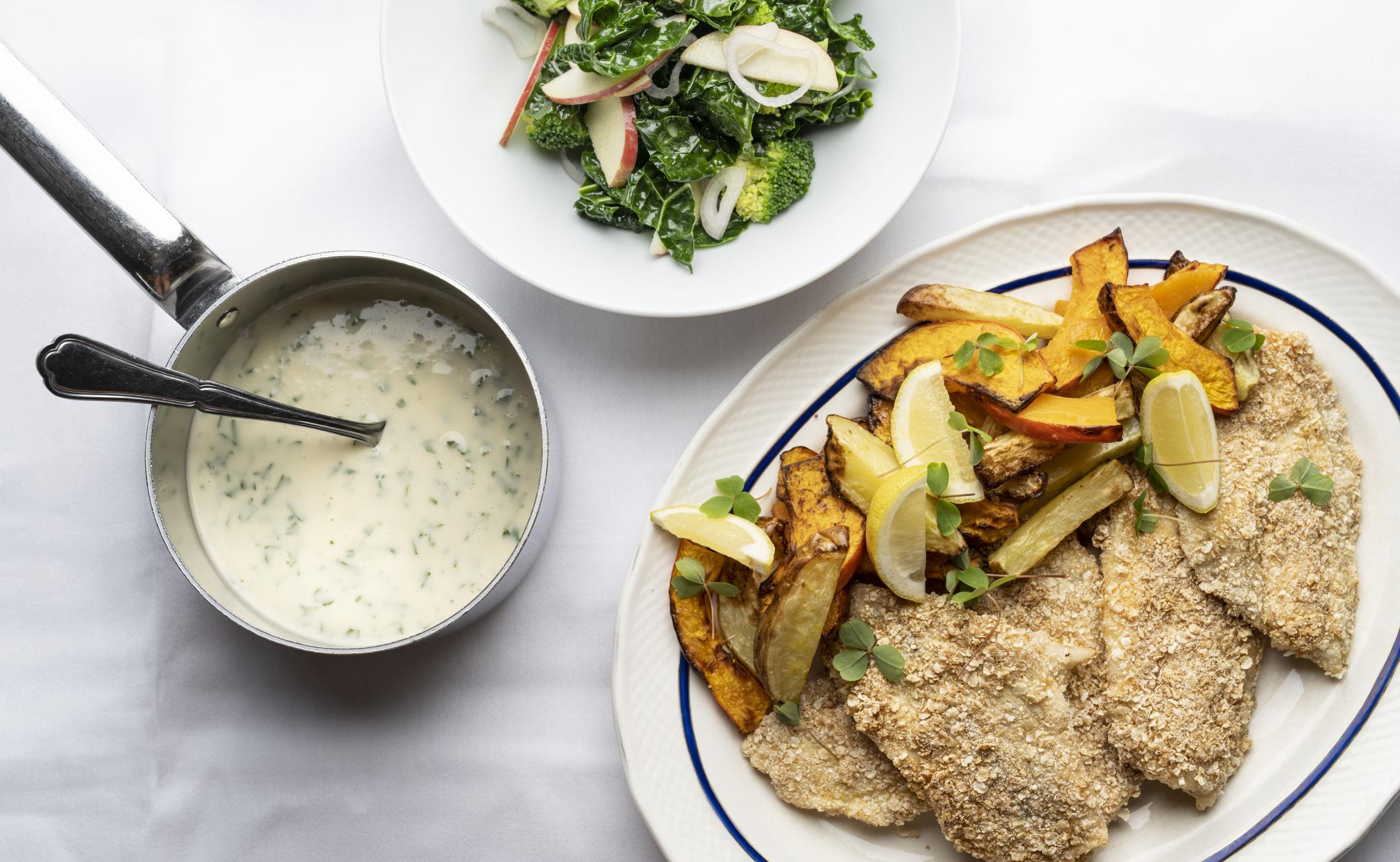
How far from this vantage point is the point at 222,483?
211 cm

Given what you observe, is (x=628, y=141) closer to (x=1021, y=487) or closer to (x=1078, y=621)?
(x=1021, y=487)

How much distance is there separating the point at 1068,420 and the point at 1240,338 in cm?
50

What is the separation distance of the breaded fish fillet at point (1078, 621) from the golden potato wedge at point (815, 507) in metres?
0.36

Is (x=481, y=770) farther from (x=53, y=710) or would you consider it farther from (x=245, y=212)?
(x=245, y=212)

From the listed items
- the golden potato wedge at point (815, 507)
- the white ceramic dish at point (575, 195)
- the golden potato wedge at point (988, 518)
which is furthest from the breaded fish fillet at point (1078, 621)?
the white ceramic dish at point (575, 195)

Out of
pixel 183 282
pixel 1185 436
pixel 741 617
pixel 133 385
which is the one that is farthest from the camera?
pixel 741 617

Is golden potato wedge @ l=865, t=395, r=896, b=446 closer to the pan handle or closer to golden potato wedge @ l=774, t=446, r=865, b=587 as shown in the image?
golden potato wedge @ l=774, t=446, r=865, b=587

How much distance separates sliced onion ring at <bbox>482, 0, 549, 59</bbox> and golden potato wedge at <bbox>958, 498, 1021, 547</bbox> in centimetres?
148

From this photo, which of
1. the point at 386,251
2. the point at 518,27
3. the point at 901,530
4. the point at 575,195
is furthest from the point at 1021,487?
the point at 386,251

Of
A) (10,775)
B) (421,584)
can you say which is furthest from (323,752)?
(10,775)

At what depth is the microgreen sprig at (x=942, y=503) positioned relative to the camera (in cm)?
193

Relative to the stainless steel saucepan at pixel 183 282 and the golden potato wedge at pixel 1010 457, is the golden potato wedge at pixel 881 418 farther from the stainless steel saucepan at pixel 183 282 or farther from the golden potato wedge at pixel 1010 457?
the stainless steel saucepan at pixel 183 282

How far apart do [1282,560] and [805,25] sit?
1631 mm

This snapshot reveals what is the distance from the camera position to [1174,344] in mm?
2008
